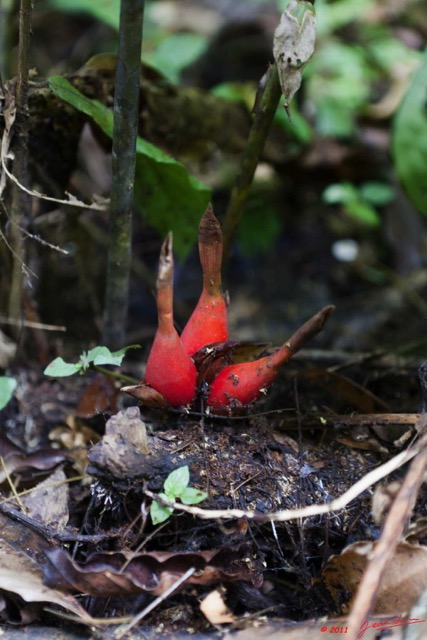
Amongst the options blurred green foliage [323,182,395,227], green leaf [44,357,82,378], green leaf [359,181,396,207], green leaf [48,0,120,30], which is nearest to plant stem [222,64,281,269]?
green leaf [44,357,82,378]

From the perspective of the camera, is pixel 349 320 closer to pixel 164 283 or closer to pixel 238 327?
pixel 238 327

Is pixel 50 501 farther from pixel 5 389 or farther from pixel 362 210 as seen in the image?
pixel 362 210

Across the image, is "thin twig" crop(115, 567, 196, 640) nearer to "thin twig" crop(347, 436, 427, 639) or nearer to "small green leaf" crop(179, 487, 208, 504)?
"small green leaf" crop(179, 487, 208, 504)

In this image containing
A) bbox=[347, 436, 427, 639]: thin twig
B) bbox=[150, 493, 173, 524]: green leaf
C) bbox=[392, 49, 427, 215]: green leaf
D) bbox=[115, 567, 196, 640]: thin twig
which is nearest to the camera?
bbox=[347, 436, 427, 639]: thin twig

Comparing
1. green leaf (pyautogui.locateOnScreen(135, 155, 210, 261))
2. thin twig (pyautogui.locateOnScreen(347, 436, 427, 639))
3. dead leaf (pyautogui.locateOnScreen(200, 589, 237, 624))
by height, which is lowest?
dead leaf (pyautogui.locateOnScreen(200, 589, 237, 624))

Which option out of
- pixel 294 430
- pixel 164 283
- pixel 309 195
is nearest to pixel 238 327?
pixel 309 195

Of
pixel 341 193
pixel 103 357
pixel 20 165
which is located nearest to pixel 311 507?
pixel 103 357
